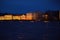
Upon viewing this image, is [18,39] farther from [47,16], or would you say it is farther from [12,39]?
[47,16]

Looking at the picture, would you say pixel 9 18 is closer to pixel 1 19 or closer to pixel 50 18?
pixel 1 19

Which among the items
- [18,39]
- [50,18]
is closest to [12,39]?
[18,39]

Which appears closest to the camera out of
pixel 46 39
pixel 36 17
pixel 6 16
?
pixel 46 39

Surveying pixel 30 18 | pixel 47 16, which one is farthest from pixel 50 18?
pixel 30 18

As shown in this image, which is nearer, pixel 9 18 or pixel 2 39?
pixel 2 39

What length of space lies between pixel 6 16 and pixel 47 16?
1362mm

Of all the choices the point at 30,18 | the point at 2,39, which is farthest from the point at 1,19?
the point at 2,39

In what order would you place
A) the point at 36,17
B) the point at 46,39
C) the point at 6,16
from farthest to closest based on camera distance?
the point at 36,17
the point at 6,16
the point at 46,39

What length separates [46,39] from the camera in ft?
7.87

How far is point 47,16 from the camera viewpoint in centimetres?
574

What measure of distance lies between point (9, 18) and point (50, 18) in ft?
4.34

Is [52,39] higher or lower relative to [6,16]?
lower

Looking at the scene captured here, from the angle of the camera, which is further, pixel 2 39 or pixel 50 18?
pixel 50 18

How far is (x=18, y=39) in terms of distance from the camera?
242cm
